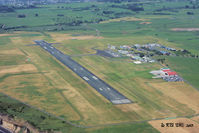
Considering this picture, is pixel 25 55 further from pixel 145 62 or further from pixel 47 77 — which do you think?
pixel 145 62

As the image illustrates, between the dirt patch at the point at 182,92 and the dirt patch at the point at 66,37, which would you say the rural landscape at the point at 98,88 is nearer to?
the dirt patch at the point at 182,92

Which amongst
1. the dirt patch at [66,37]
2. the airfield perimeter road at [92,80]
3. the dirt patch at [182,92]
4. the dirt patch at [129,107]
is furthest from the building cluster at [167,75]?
the dirt patch at [66,37]

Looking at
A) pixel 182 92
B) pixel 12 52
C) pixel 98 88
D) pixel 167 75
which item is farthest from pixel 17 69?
pixel 182 92

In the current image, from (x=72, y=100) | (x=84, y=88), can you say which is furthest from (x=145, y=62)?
(x=72, y=100)

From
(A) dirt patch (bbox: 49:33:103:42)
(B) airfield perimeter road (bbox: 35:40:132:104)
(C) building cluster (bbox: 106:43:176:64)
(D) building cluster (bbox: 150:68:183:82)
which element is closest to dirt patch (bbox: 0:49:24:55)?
(B) airfield perimeter road (bbox: 35:40:132:104)

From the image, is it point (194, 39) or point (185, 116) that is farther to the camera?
point (194, 39)
